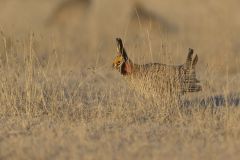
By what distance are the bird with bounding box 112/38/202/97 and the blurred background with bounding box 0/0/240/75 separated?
4.47m

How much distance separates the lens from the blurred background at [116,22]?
14.4 metres

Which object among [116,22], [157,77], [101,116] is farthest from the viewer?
[116,22]

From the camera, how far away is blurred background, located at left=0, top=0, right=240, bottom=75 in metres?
14.4

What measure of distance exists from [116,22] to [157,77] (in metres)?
10.3

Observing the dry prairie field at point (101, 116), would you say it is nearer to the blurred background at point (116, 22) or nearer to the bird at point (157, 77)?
the bird at point (157, 77)

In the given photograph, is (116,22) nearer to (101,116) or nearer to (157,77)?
(157,77)

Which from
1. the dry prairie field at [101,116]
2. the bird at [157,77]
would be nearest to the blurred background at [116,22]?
the dry prairie field at [101,116]

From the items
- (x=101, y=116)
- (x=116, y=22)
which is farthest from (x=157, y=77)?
(x=116, y=22)

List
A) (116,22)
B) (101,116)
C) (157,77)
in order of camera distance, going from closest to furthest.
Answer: (101,116) → (157,77) → (116,22)

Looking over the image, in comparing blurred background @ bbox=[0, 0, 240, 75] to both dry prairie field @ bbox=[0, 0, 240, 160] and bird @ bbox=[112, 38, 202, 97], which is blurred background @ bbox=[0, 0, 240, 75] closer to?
dry prairie field @ bbox=[0, 0, 240, 160]

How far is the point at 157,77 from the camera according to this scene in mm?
7645

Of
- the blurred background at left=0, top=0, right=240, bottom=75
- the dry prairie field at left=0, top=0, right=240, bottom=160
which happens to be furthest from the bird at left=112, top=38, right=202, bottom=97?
the blurred background at left=0, top=0, right=240, bottom=75

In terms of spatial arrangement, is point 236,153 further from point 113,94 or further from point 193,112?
point 113,94

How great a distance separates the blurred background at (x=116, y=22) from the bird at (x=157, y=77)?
447cm
